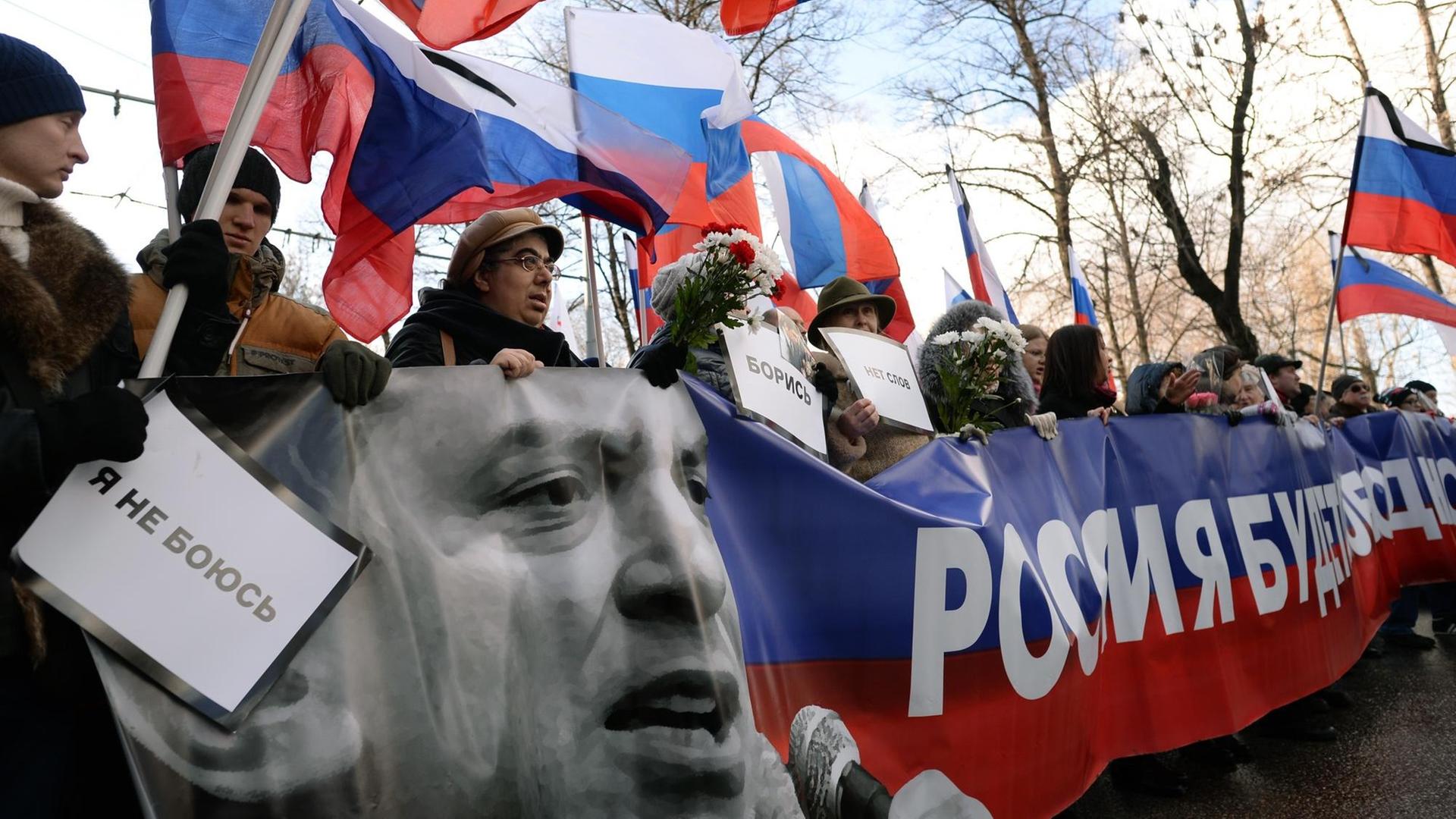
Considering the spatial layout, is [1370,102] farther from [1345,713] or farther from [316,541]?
[316,541]

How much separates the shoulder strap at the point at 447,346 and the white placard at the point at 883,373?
4.20ft

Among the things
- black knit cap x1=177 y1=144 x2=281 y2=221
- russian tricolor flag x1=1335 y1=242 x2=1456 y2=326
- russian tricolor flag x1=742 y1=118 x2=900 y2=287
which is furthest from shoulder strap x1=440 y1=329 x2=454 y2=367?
russian tricolor flag x1=1335 y1=242 x2=1456 y2=326

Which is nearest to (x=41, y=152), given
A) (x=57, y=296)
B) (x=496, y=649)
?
(x=57, y=296)

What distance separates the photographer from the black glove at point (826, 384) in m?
3.90

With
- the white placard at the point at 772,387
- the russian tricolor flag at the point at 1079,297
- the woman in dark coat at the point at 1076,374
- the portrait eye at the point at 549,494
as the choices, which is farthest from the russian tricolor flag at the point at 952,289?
the portrait eye at the point at 549,494

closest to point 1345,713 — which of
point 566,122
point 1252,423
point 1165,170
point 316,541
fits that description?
point 1252,423

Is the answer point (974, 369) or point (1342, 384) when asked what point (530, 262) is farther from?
point (1342, 384)

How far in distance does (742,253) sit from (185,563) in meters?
1.71

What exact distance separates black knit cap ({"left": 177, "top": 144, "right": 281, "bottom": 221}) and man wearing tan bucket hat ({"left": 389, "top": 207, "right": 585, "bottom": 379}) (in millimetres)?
533

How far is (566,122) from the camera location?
4641mm

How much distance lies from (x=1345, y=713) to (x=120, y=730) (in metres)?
5.91

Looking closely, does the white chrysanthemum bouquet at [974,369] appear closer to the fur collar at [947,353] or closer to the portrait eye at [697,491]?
the fur collar at [947,353]

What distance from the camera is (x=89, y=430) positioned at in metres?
1.92

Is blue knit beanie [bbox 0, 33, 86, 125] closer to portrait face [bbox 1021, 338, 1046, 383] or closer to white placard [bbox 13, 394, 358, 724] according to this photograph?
white placard [bbox 13, 394, 358, 724]
